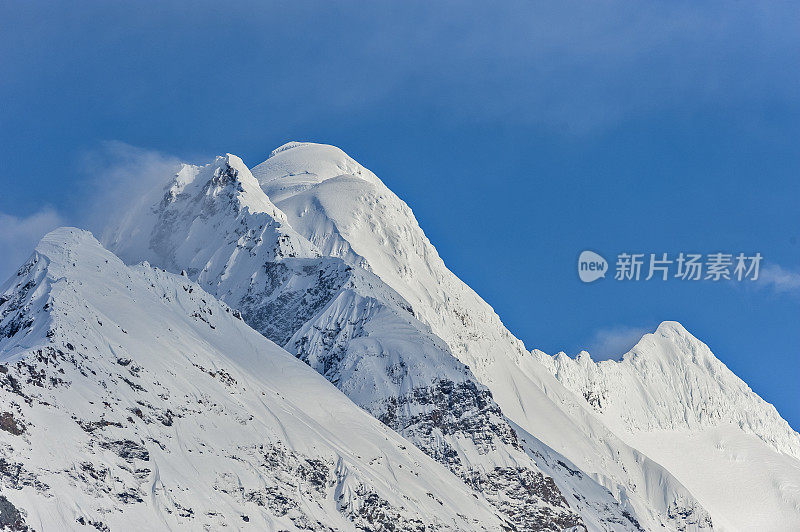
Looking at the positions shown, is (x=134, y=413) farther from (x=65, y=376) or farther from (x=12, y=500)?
(x=12, y=500)

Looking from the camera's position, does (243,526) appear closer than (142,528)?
No

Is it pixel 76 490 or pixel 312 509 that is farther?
pixel 312 509

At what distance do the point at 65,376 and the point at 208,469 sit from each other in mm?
23121

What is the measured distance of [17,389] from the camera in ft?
577

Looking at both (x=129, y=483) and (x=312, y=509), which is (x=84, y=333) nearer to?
(x=129, y=483)

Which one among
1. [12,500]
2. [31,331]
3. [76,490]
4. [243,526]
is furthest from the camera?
[31,331]

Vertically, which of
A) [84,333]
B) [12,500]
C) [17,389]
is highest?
[84,333]

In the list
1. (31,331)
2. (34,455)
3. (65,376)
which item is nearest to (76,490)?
(34,455)

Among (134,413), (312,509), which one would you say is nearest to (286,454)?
(312,509)

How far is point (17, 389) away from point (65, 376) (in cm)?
1018

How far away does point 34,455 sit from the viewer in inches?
6590

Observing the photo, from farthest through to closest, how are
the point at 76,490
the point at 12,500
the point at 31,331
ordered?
the point at 31,331
the point at 76,490
the point at 12,500

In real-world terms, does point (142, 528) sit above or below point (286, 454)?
below

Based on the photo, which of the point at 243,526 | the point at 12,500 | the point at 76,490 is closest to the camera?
the point at 12,500
